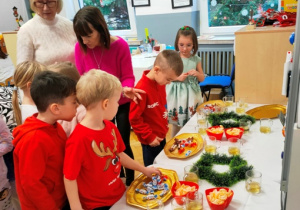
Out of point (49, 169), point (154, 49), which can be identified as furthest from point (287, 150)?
point (154, 49)

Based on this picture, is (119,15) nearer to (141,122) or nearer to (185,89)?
(185,89)

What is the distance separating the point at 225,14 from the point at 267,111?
8.85 ft

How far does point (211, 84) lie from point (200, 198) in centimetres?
272

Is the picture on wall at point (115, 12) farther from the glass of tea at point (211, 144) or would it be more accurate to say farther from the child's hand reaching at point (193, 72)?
the glass of tea at point (211, 144)

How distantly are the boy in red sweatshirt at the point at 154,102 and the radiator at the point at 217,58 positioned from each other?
245cm

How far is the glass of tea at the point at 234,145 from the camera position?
1.55m

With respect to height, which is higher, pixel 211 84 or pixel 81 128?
pixel 81 128

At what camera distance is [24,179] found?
3.81 feet

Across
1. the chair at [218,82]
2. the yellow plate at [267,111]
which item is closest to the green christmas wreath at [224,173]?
the yellow plate at [267,111]

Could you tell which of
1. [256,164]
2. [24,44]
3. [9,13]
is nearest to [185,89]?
[256,164]

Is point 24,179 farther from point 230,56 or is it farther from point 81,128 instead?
point 230,56

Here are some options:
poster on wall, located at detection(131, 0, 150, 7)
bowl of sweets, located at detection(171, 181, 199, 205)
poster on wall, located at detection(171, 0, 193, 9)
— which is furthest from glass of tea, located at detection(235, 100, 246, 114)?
poster on wall, located at detection(131, 0, 150, 7)

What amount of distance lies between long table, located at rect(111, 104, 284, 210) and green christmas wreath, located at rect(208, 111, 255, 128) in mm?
104

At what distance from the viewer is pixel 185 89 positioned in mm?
2404
